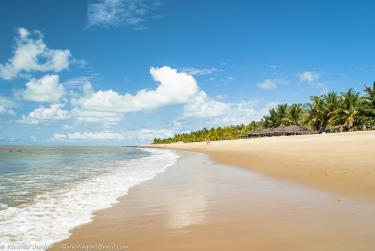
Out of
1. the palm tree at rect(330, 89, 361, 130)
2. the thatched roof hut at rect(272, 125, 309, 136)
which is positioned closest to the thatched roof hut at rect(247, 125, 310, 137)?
the thatched roof hut at rect(272, 125, 309, 136)

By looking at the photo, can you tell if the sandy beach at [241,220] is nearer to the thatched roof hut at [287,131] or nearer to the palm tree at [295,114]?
the thatched roof hut at [287,131]

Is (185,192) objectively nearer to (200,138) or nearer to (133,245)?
(133,245)

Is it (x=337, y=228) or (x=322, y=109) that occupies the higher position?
(x=322, y=109)

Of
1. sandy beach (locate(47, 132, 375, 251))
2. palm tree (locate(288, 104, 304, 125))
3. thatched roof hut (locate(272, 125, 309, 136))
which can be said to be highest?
palm tree (locate(288, 104, 304, 125))

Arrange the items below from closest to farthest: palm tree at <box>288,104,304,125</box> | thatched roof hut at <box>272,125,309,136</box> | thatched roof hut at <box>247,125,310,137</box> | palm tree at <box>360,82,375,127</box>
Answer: palm tree at <box>360,82,375,127</box> → thatched roof hut at <box>272,125,309,136</box> → thatched roof hut at <box>247,125,310,137</box> → palm tree at <box>288,104,304,125</box>

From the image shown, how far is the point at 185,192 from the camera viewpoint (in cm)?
1065

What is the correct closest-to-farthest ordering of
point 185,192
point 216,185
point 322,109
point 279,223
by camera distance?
1. point 279,223
2. point 185,192
3. point 216,185
4. point 322,109

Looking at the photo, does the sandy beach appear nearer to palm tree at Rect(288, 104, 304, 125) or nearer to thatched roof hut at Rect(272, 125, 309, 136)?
thatched roof hut at Rect(272, 125, 309, 136)

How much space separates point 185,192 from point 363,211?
5503mm

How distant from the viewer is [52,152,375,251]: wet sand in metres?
4.92

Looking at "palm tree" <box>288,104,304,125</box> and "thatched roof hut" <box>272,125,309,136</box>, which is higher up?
"palm tree" <box>288,104,304,125</box>

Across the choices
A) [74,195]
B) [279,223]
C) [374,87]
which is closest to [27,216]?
[74,195]

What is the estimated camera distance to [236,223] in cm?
615

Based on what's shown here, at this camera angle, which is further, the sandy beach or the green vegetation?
the green vegetation
